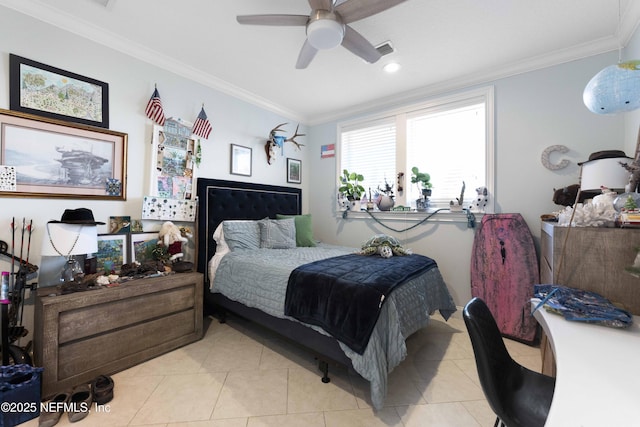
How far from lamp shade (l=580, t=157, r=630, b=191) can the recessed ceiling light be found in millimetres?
1823

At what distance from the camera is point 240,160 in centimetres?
341

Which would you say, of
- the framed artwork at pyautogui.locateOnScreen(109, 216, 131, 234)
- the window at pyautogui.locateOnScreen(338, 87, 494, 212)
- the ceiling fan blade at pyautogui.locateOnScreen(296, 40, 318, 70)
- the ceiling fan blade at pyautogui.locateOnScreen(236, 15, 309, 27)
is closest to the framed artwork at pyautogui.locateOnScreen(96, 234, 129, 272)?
the framed artwork at pyautogui.locateOnScreen(109, 216, 131, 234)

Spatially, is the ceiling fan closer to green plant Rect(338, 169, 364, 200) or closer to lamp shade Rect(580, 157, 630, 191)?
lamp shade Rect(580, 157, 630, 191)

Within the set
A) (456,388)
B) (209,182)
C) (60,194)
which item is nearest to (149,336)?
(60,194)

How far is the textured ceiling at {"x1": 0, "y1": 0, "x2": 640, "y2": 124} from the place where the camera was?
76.1 inches

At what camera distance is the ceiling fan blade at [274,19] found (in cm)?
166

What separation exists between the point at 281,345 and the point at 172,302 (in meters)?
1.02

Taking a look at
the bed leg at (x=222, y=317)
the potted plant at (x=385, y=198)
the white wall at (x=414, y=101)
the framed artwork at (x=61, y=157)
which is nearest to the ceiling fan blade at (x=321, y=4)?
the white wall at (x=414, y=101)

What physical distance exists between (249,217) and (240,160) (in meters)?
0.76

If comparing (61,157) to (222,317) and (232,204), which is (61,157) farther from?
(222,317)

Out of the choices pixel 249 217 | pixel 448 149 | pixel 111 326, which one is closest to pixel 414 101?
pixel 448 149

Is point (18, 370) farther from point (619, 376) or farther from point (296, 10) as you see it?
point (296, 10)

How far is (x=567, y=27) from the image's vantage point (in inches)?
83.2

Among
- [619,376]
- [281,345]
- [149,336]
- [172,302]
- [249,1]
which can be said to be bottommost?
[281,345]
